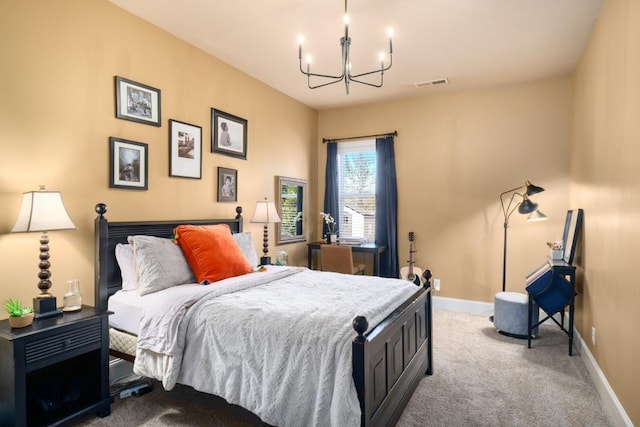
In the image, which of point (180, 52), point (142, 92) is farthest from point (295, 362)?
point (180, 52)

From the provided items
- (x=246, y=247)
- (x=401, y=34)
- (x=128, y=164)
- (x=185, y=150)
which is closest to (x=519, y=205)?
(x=401, y=34)

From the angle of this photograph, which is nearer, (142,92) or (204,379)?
(204,379)

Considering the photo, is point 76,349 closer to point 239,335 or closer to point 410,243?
point 239,335

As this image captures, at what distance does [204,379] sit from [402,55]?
3283 mm

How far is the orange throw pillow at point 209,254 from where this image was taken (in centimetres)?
284

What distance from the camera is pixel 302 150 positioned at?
5.26m

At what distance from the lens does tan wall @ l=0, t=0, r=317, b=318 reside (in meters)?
2.28

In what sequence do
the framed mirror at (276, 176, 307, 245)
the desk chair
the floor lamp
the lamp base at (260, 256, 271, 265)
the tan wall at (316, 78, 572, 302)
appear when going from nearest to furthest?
the floor lamp
the lamp base at (260, 256, 271, 265)
the tan wall at (316, 78, 572, 302)
the desk chair
the framed mirror at (276, 176, 307, 245)

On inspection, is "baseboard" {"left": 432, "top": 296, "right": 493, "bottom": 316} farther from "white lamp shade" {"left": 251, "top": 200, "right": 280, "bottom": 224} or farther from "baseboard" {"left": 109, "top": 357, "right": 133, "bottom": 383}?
"baseboard" {"left": 109, "top": 357, "right": 133, "bottom": 383}

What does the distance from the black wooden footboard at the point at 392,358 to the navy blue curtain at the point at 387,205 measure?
2.00 m

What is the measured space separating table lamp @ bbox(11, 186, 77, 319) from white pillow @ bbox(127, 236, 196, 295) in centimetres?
51

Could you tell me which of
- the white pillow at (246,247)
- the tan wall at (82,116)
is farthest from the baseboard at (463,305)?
the tan wall at (82,116)

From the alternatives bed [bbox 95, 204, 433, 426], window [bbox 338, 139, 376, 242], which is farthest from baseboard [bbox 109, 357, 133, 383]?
window [bbox 338, 139, 376, 242]

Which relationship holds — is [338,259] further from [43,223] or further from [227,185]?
[43,223]
